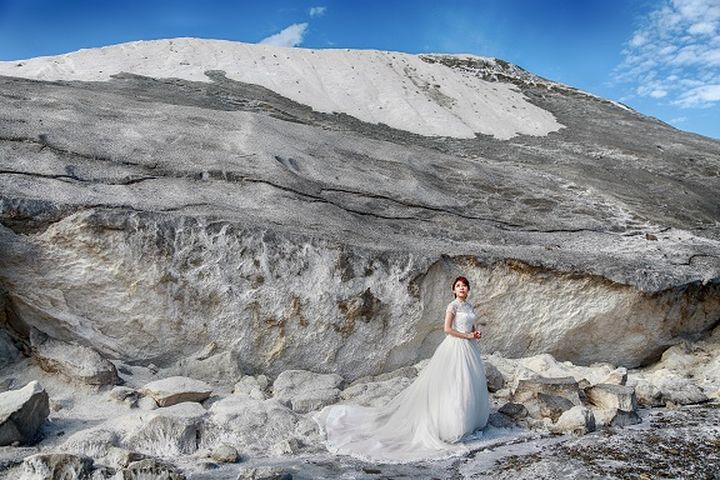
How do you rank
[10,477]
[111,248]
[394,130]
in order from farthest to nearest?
[394,130] → [111,248] → [10,477]

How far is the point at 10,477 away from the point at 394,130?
14168mm

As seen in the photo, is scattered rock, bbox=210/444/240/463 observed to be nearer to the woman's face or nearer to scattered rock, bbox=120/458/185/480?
scattered rock, bbox=120/458/185/480

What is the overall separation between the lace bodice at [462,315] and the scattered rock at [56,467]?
14.4 feet

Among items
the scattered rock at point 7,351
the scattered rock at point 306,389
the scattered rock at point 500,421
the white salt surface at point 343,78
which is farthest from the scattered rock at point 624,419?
the white salt surface at point 343,78

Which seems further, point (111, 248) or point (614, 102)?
point (614, 102)

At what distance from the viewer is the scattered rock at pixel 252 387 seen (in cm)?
876

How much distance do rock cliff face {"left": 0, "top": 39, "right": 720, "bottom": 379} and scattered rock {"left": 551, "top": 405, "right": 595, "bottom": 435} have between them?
273cm

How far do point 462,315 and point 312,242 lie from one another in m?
2.79

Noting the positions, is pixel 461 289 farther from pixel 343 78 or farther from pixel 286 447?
pixel 343 78

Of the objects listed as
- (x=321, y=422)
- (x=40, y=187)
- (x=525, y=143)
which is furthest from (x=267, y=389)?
(x=525, y=143)

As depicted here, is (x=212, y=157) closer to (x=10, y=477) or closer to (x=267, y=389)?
(x=267, y=389)

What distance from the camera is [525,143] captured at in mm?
18906

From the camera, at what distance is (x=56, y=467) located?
605cm

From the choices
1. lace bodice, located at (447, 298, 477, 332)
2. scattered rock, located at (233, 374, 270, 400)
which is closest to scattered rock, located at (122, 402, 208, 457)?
scattered rock, located at (233, 374, 270, 400)
